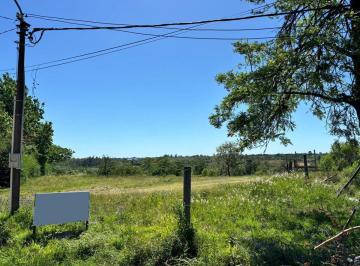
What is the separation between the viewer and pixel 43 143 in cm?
5191

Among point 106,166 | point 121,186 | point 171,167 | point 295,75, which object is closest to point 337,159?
point 121,186

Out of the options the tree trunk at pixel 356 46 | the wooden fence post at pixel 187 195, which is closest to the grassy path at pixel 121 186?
the tree trunk at pixel 356 46

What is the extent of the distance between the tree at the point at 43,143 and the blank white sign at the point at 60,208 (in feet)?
141

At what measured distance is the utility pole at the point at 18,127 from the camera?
1145 cm

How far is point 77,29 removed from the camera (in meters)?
11.5

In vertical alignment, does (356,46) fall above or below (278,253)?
above

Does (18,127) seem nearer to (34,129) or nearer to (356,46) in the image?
(356,46)

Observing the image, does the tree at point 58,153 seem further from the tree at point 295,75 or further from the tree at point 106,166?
the tree at point 295,75

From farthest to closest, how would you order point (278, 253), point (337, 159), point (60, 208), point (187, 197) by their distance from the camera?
point (337, 159) → point (60, 208) → point (187, 197) → point (278, 253)

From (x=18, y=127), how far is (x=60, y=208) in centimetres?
368

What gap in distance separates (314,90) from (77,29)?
660 centimetres

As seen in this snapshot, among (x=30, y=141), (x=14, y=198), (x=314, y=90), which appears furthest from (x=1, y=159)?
(x=314, y=90)

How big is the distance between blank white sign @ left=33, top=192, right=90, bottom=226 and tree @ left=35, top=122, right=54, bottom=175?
4293 cm

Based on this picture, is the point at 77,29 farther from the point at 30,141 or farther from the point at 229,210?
the point at 30,141
